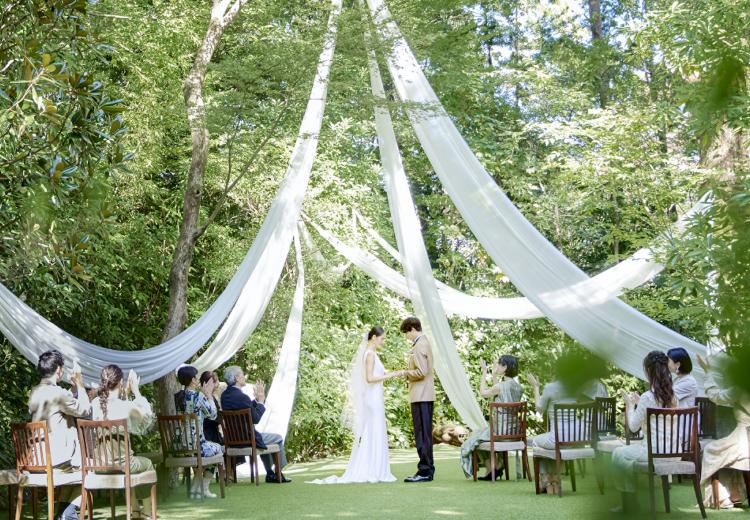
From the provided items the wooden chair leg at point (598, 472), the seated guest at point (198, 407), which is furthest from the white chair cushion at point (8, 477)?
the wooden chair leg at point (598, 472)

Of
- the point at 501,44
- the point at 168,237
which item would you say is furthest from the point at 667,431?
the point at 501,44

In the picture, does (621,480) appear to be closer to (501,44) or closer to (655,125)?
(655,125)

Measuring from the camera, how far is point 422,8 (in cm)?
1050

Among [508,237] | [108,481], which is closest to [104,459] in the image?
[108,481]

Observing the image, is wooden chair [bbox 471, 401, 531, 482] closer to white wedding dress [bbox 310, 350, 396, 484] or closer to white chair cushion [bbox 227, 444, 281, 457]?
white wedding dress [bbox 310, 350, 396, 484]

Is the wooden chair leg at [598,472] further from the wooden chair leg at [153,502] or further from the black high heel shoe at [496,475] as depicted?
the black high heel shoe at [496,475]

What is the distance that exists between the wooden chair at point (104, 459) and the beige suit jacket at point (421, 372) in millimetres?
2525

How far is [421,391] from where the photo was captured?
7000mm

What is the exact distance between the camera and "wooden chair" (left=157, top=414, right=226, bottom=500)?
629 cm

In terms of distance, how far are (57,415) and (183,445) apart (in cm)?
137

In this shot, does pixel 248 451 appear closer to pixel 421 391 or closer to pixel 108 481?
pixel 421 391

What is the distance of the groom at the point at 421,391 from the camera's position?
22.8ft

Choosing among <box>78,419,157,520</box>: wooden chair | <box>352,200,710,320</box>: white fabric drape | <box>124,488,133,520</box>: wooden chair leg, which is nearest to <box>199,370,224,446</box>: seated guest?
<box>352,200,710,320</box>: white fabric drape

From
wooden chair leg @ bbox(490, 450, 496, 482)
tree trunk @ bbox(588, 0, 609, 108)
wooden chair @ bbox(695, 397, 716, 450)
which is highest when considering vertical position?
tree trunk @ bbox(588, 0, 609, 108)
